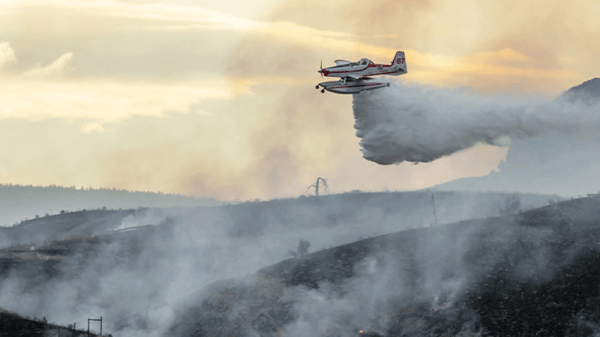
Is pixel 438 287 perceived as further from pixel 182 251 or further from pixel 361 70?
pixel 182 251

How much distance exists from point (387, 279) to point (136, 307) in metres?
30.3

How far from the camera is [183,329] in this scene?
225ft

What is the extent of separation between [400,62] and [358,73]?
16.9 feet

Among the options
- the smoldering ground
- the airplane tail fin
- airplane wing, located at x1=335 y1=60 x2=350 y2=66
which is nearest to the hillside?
the smoldering ground

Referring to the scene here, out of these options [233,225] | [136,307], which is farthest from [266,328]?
[233,225]

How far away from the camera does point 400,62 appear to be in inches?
2603

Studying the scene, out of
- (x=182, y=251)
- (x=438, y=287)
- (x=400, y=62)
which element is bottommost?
(x=438, y=287)

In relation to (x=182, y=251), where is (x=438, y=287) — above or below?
below

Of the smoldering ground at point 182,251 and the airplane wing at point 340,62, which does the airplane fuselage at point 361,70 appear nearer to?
the airplane wing at point 340,62

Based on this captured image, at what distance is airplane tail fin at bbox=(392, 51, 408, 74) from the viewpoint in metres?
65.9

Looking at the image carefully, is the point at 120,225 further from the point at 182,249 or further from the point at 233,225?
the point at 182,249

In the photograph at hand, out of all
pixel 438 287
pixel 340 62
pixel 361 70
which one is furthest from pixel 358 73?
pixel 438 287

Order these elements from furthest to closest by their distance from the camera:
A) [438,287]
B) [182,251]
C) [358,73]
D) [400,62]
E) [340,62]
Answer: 1. [182,251]
2. [438,287]
3. [400,62]
4. [340,62]
5. [358,73]

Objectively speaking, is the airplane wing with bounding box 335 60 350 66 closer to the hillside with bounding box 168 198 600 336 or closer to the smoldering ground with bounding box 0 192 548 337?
the hillside with bounding box 168 198 600 336
